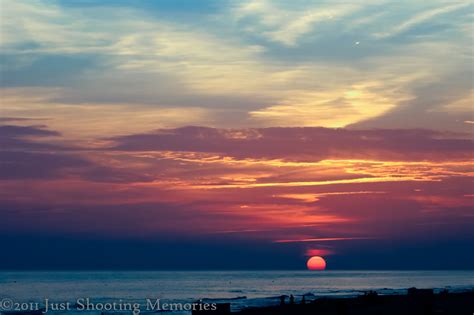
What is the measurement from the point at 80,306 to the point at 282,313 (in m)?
52.7

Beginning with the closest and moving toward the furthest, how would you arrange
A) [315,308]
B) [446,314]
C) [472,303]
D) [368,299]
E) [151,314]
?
1. [446,314]
2. [472,303]
3. [315,308]
4. [368,299]
5. [151,314]

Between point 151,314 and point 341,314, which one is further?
point 151,314

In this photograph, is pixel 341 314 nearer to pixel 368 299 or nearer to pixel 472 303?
pixel 472 303

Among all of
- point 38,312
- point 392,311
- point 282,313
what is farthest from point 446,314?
point 38,312

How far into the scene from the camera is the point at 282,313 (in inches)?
2093

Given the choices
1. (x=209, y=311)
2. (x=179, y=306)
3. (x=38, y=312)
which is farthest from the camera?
(x=179, y=306)

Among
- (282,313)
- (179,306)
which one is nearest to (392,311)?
(282,313)

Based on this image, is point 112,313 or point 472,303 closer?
point 472,303

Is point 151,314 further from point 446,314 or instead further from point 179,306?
point 446,314

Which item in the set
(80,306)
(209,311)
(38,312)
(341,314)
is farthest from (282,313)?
(80,306)

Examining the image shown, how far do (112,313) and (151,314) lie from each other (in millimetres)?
5695

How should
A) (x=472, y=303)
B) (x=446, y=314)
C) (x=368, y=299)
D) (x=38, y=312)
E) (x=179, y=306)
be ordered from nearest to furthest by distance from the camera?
(x=446, y=314)
(x=472, y=303)
(x=368, y=299)
(x=38, y=312)
(x=179, y=306)

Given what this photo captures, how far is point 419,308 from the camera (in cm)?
4750

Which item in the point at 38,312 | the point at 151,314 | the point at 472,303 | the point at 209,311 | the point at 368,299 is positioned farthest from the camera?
the point at 38,312
